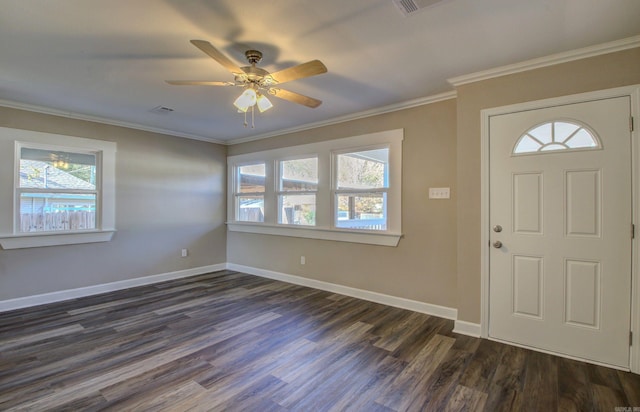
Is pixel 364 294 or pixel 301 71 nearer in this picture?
pixel 301 71

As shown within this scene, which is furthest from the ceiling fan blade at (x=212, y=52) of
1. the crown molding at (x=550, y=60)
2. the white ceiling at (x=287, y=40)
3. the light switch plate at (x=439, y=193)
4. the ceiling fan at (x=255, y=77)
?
the light switch plate at (x=439, y=193)

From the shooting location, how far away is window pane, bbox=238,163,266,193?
5324 millimetres

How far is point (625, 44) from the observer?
88.6 inches

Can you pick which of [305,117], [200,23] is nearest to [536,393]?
[200,23]

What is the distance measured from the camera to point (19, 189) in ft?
12.1

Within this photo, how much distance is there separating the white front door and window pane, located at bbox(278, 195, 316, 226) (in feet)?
8.28

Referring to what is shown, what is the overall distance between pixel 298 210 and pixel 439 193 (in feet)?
7.33

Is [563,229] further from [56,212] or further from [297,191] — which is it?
[56,212]

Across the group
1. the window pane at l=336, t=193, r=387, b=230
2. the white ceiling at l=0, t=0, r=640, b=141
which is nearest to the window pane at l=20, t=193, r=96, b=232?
the white ceiling at l=0, t=0, r=640, b=141

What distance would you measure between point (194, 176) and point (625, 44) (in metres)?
5.54

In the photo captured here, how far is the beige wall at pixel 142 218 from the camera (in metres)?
3.78

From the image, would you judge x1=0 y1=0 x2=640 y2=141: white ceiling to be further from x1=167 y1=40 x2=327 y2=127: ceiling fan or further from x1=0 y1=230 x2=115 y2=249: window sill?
x1=0 y1=230 x2=115 y2=249: window sill

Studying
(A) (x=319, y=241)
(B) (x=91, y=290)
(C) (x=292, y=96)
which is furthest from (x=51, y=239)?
(C) (x=292, y=96)

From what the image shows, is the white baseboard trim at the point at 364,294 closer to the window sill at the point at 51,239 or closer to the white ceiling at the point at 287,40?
the window sill at the point at 51,239
